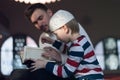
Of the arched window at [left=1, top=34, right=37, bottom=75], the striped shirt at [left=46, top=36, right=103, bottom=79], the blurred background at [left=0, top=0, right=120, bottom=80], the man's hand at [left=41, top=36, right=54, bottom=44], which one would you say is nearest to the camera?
the striped shirt at [left=46, top=36, right=103, bottom=79]

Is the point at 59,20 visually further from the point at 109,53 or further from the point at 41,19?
the point at 109,53

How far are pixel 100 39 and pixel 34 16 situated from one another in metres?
5.97

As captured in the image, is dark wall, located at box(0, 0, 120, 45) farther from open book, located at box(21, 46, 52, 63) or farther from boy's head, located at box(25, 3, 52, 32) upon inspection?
open book, located at box(21, 46, 52, 63)

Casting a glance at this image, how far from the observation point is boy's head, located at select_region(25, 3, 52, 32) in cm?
122

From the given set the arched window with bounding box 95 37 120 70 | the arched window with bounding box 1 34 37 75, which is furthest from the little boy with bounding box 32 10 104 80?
the arched window with bounding box 95 37 120 70

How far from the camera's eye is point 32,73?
987mm

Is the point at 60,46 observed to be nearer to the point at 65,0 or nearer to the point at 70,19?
the point at 70,19

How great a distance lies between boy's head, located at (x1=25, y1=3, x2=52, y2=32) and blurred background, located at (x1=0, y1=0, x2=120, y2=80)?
5.69m

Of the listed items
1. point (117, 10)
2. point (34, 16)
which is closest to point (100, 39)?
point (117, 10)

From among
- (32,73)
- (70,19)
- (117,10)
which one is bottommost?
(32,73)

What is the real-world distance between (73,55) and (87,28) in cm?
612

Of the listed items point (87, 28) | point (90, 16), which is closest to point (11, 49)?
point (87, 28)

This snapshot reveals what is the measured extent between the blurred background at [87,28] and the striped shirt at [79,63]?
234 inches

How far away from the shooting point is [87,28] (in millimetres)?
7082
